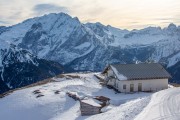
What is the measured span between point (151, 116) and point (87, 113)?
65.7ft

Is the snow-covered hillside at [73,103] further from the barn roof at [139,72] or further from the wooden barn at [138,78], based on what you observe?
the barn roof at [139,72]

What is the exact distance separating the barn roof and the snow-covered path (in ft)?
75.3

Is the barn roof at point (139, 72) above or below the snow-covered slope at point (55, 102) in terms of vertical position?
above

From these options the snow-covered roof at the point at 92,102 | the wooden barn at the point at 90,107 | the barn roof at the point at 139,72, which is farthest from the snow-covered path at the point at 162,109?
the barn roof at the point at 139,72

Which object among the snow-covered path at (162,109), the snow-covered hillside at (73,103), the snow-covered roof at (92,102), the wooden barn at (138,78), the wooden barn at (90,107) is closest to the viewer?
the snow-covered path at (162,109)

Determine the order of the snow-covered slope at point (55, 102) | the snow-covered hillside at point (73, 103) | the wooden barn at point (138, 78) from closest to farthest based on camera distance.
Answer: the snow-covered hillside at point (73, 103) → the snow-covered slope at point (55, 102) → the wooden barn at point (138, 78)

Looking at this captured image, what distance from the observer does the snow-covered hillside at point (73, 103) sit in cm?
4694

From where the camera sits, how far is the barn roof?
7875 centimetres

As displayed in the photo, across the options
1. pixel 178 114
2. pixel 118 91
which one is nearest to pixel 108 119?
pixel 178 114

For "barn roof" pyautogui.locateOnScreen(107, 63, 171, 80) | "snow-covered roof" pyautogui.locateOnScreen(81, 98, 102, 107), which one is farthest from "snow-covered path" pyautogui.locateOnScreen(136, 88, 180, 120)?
"barn roof" pyautogui.locateOnScreen(107, 63, 171, 80)

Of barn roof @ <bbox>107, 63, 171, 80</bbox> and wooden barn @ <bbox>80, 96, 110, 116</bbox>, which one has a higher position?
barn roof @ <bbox>107, 63, 171, 80</bbox>

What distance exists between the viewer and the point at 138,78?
7800 centimetres

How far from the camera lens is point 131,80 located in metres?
77.9

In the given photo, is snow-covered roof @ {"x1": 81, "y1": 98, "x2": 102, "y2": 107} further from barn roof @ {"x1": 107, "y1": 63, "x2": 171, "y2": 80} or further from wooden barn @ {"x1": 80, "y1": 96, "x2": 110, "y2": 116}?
barn roof @ {"x1": 107, "y1": 63, "x2": 171, "y2": 80}
